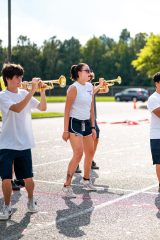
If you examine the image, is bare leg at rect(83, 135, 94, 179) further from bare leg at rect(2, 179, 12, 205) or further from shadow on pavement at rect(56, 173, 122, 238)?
bare leg at rect(2, 179, 12, 205)

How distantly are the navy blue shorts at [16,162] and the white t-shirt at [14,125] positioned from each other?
0.23ft

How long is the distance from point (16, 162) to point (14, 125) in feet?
1.51

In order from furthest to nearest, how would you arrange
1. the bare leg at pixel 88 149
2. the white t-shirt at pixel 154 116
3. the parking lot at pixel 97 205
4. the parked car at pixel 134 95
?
the parked car at pixel 134 95 < the bare leg at pixel 88 149 < the white t-shirt at pixel 154 116 < the parking lot at pixel 97 205

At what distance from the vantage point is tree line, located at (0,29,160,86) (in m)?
91.8

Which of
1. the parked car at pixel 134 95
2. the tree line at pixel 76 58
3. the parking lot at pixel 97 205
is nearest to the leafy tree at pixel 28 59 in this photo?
the tree line at pixel 76 58

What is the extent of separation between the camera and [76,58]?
10212cm

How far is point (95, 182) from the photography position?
7.85 meters

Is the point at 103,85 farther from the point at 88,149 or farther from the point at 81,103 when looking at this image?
the point at 88,149

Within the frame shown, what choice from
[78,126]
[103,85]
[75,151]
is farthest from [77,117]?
[103,85]

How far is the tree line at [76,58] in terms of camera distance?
301 ft

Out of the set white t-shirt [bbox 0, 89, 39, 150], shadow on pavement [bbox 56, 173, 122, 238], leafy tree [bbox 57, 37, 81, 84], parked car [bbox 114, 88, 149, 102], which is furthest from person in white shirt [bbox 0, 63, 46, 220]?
leafy tree [bbox 57, 37, 81, 84]

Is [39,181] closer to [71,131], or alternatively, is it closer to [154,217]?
[71,131]

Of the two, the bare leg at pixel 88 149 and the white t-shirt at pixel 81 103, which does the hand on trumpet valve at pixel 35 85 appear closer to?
the white t-shirt at pixel 81 103

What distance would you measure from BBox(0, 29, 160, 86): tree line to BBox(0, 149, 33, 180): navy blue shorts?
254 ft
